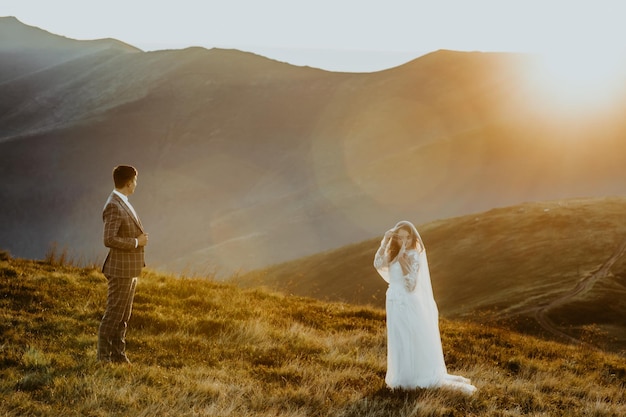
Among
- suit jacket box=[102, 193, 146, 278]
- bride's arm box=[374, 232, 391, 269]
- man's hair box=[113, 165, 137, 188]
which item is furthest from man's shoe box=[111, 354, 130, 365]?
bride's arm box=[374, 232, 391, 269]

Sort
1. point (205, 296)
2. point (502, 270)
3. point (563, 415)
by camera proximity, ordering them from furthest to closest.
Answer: point (502, 270), point (205, 296), point (563, 415)

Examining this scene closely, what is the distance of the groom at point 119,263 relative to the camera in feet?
30.1

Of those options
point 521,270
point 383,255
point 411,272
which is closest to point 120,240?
point 383,255

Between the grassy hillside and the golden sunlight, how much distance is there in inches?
6406

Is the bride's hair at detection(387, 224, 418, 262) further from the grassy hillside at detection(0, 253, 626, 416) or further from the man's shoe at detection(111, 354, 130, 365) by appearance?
the man's shoe at detection(111, 354, 130, 365)

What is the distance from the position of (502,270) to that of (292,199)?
106m

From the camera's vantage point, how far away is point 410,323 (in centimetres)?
1019

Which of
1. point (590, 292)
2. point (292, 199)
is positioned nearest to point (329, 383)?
point (590, 292)

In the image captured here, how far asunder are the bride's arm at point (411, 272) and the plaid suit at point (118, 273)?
418 centimetres

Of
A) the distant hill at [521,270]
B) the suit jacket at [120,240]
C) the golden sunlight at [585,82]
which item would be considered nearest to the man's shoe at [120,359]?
the suit jacket at [120,240]

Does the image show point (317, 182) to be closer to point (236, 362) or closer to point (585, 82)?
point (585, 82)

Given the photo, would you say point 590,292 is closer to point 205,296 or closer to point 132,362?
point 205,296

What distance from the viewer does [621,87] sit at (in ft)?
560

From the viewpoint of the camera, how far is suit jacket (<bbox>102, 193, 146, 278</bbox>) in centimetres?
909
